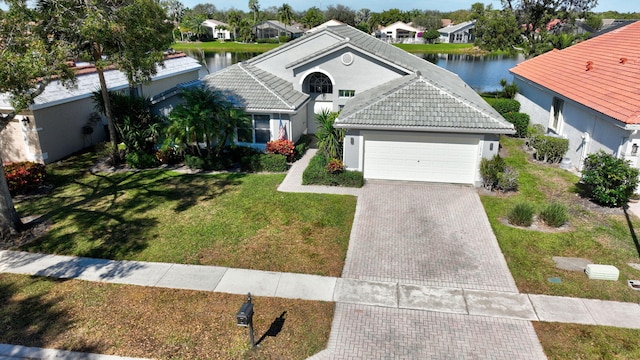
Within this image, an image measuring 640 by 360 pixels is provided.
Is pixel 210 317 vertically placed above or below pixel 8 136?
below

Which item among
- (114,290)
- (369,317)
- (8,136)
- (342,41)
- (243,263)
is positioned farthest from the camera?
(342,41)

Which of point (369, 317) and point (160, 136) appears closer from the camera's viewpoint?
point (369, 317)

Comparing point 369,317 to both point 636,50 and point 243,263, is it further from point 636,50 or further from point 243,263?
point 636,50

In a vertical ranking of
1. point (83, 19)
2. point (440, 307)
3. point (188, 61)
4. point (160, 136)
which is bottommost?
point (440, 307)

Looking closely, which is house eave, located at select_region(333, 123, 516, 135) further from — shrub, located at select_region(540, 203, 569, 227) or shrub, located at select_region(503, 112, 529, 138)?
shrub, located at select_region(503, 112, 529, 138)

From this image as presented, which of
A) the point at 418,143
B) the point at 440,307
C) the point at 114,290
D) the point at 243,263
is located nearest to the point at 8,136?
the point at 114,290

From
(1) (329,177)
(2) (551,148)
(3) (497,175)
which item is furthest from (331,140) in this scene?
(2) (551,148)

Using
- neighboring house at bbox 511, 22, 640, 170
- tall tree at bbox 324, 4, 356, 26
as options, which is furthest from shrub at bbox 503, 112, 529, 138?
tall tree at bbox 324, 4, 356, 26
